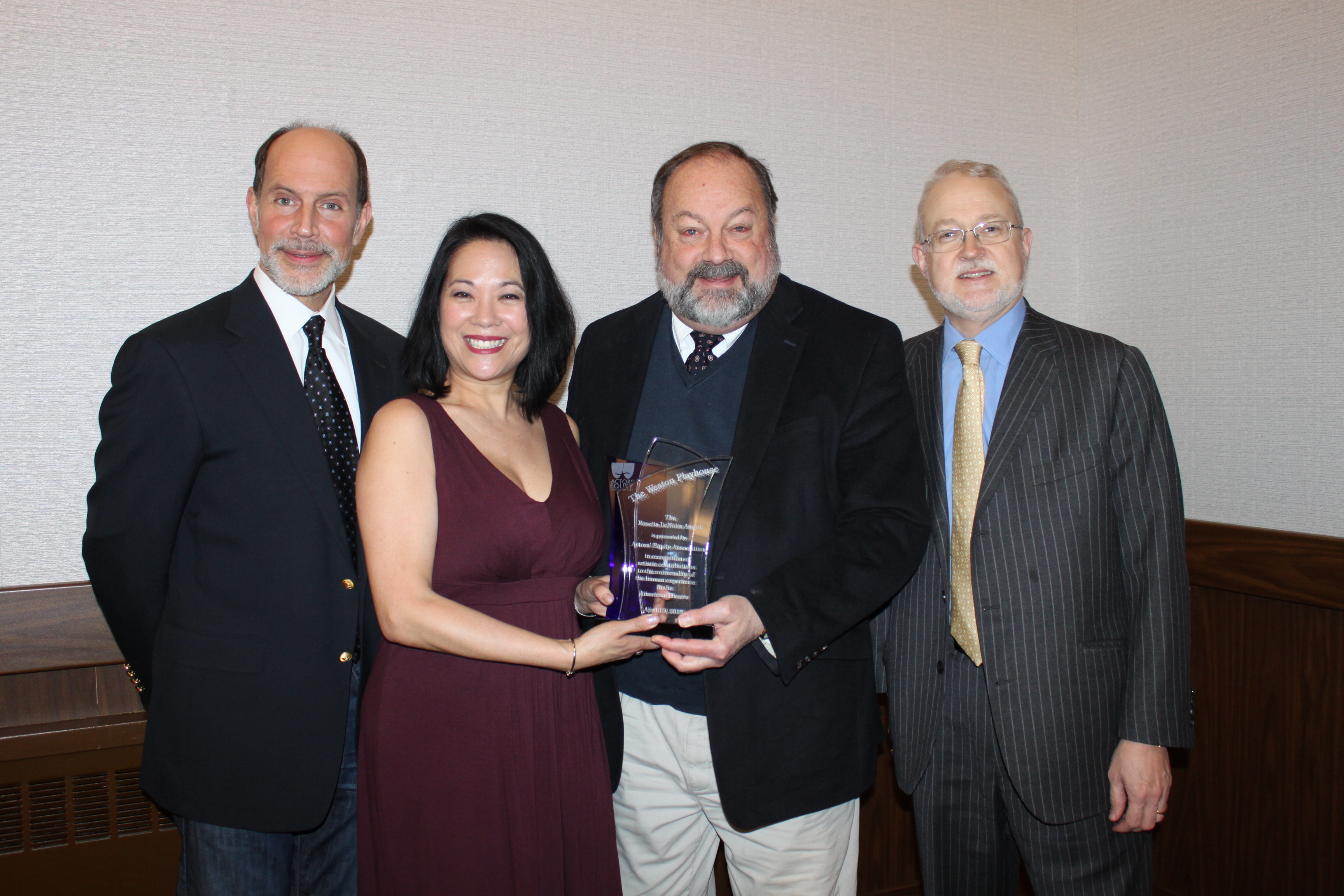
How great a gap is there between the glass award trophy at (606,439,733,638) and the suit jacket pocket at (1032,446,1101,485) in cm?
A: 68

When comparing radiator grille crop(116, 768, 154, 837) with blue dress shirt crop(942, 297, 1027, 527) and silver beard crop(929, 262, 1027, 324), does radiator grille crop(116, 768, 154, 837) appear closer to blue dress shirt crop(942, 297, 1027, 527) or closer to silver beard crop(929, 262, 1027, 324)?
blue dress shirt crop(942, 297, 1027, 527)

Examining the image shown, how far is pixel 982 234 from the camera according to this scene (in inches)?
78.0

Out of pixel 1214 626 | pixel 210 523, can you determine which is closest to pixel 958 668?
pixel 1214 626

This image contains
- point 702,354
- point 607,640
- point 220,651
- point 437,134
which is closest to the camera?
point 607,640

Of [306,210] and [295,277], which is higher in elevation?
[306,210]

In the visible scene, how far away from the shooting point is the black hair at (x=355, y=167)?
1934 mm

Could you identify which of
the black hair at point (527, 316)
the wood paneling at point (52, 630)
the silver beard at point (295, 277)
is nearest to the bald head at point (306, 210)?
the silver beard at point (295, 277)

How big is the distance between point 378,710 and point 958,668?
119cm

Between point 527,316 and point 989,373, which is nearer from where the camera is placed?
point 527,316

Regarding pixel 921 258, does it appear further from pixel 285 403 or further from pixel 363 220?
pixel 285 403

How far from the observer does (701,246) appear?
1.90 metres

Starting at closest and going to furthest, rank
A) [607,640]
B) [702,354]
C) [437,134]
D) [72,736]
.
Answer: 1. [607,640]
2. [702,354]
3. [72,736]
4. [437,134]

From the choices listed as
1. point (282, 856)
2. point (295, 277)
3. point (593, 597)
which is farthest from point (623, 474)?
point (282, 856)

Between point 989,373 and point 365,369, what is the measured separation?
1383 millimetres
